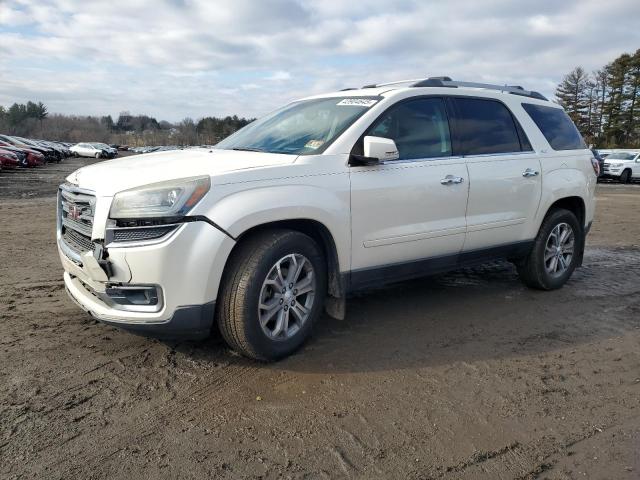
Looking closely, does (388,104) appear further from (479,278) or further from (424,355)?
(479,278)

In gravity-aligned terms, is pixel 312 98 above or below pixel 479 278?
above

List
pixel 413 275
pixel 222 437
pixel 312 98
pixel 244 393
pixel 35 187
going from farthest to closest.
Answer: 1. pixel 35 187
2. pixel 312 98
3. pixel 413 275
4. pixel 244 393
5. pixel 222 437

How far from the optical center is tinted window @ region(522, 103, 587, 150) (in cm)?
546

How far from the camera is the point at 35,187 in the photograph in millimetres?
17688

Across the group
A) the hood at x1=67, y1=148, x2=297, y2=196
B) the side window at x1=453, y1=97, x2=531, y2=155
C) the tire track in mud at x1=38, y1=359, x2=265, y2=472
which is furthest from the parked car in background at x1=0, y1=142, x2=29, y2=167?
the tire track in mud at x1=38, y1=359, x2=265, y2=472

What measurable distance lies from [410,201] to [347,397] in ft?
5.37

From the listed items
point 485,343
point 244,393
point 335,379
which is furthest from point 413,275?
point 244,393

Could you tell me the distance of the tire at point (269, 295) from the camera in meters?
3.38

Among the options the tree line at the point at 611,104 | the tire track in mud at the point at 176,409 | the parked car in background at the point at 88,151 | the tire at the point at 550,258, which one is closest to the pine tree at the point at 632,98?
the tree line at the point at 611,104

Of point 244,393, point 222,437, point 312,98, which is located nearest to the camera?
point 222,437

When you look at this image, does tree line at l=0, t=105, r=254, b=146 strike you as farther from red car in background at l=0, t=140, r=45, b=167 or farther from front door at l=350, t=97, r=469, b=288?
front door at l=350, t=97, r=469, b=288

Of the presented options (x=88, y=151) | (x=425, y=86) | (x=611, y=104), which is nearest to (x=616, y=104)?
(x=611, y=104)

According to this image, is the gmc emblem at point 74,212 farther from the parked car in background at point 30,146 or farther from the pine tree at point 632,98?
the pine tree at point 632,98

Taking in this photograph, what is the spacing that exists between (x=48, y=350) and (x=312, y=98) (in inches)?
118
